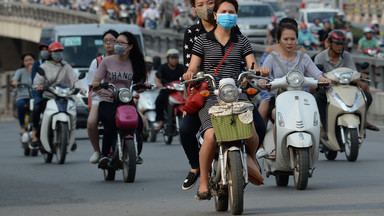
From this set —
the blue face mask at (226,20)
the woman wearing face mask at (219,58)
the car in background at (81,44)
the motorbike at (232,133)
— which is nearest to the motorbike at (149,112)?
the car in background at (81,44)

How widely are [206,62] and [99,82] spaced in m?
3.79

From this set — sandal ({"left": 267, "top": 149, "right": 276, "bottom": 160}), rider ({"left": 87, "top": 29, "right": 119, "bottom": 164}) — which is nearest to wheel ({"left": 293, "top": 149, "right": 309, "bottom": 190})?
sandal ({"left": 267, "top": 149, "right": 276, "bottom": 160})

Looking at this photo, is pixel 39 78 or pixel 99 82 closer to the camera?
pixel 99 82

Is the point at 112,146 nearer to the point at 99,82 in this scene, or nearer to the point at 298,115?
the point at 99,82

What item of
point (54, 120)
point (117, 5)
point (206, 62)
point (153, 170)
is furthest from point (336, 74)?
point (117, 5)

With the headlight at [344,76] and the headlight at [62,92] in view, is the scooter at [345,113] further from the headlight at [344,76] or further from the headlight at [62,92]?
the headlight at [62,92]

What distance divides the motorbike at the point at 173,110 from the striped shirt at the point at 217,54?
11.2m

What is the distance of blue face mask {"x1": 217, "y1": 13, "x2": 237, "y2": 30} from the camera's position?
9.70 meters

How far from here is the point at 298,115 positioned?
11766 millimetres

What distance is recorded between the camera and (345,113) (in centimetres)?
1513

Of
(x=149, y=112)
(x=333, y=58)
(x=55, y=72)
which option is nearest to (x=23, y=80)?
(x=149, y=112)

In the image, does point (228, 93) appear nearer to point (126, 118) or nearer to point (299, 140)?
point (299, 140)

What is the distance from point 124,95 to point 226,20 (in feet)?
12.9

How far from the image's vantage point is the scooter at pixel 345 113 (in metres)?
14.9
